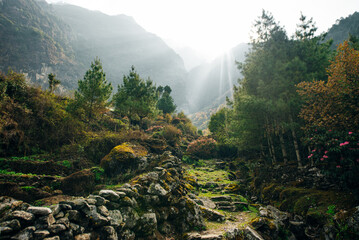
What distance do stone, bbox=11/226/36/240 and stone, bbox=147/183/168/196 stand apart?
3702mm

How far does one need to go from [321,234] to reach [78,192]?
385 inches

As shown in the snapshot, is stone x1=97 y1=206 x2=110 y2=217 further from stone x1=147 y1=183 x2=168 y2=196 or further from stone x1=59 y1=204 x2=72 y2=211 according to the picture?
stone x1=147 y1=183 x2=168 y2=196

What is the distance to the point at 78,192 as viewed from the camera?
711 cm

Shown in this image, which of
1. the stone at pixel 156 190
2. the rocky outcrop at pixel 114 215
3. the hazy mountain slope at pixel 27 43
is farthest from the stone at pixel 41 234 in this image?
the hazy mountain slope at pixel 27 43

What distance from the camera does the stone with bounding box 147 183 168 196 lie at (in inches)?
251

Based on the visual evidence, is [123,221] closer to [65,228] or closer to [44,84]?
[65,228]

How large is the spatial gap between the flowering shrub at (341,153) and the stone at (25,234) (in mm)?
9702

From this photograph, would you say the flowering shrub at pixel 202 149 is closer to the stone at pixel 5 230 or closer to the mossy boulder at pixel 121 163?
the mossy boulder at pixel 121 163

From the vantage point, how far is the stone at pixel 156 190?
6.38 m

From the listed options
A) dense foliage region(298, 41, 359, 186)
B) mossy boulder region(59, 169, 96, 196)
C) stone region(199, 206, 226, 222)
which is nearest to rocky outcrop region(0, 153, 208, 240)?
stone region(199, 206, 226, 222)

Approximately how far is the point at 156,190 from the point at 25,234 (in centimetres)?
412

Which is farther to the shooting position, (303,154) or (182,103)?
(182,103)

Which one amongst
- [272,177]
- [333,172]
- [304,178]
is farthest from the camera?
[272,177]

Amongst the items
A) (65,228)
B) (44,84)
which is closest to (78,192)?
(65,228)
